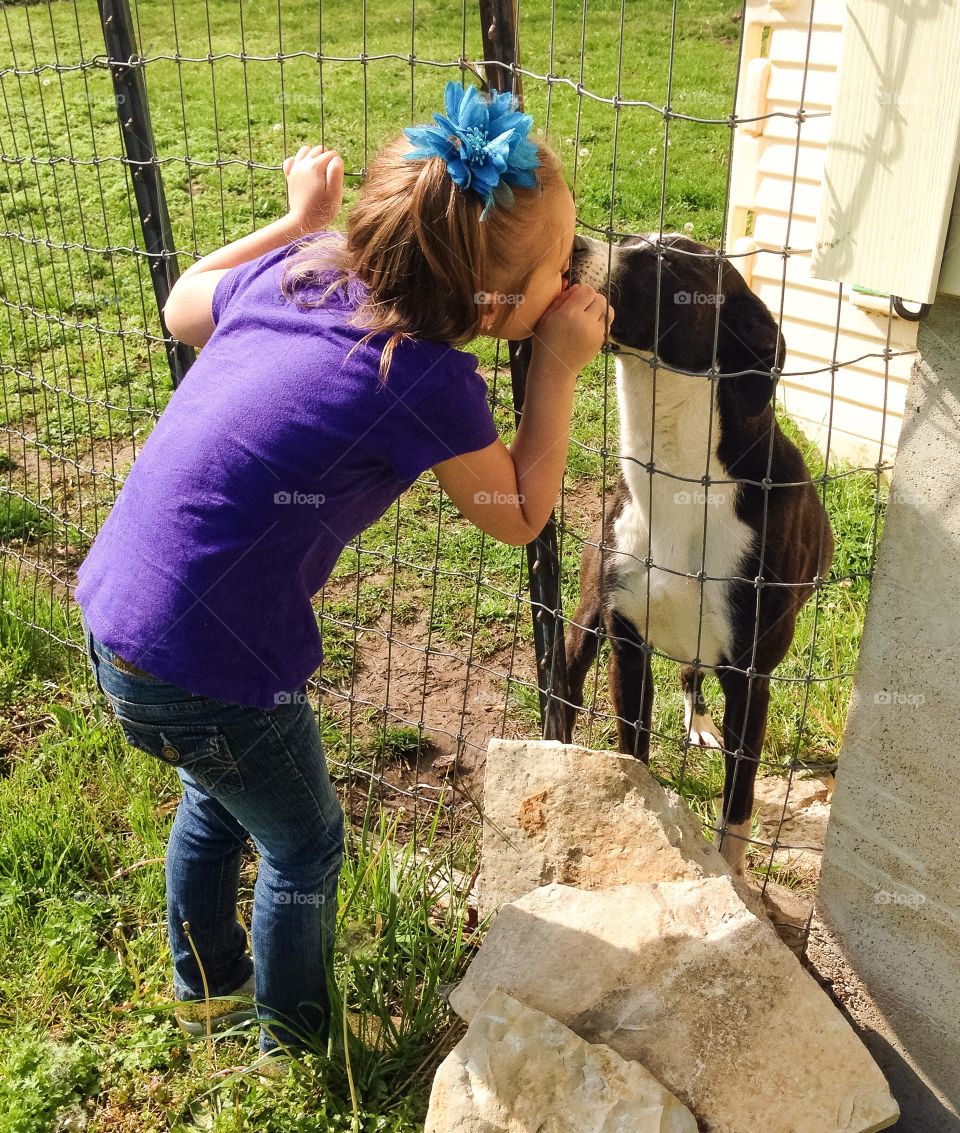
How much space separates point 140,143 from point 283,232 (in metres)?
0.99

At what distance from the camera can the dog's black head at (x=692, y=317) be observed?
2.60 metres

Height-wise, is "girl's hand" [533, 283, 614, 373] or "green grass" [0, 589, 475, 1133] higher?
"girl's hand" [533, 283, 614, 373]

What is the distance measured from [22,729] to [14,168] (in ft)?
20.8

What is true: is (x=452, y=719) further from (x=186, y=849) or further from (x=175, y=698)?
(x=175, y=698)

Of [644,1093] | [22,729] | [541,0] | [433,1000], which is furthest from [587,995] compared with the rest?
[541,0]

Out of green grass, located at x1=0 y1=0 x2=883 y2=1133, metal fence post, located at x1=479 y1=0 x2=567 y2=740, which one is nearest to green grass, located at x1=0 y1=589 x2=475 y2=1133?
green grass, located at x1=0 y1=0 x2=883 y2=1133

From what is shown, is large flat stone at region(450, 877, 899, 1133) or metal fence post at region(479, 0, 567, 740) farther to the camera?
metal fence post at region(479, 0, 567, 740)

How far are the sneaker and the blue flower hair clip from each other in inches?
66.7

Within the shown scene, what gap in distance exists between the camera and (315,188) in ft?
7.43

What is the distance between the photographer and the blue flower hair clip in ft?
5.54

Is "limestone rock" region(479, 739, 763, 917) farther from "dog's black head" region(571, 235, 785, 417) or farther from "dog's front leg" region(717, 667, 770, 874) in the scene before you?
"dog's black head" region(571, 235, 785, 417)

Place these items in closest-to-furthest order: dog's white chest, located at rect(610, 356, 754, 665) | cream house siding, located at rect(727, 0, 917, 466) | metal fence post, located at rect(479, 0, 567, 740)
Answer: metal fence post, located at rect(479, 0, 567, 740)
dog's white chest, located at rect(610, 356, 754, 665)
cream house siding, located at rect(727, 0, 917, 466)

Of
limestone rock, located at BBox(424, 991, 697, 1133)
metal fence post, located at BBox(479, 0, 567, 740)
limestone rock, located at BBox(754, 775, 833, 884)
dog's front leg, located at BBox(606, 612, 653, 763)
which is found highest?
metal fence post, located at BBox(479, 0, 567, 740)

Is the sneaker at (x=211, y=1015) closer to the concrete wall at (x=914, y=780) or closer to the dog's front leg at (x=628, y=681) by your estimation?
the dog's front leg at (x=628, y=681)
